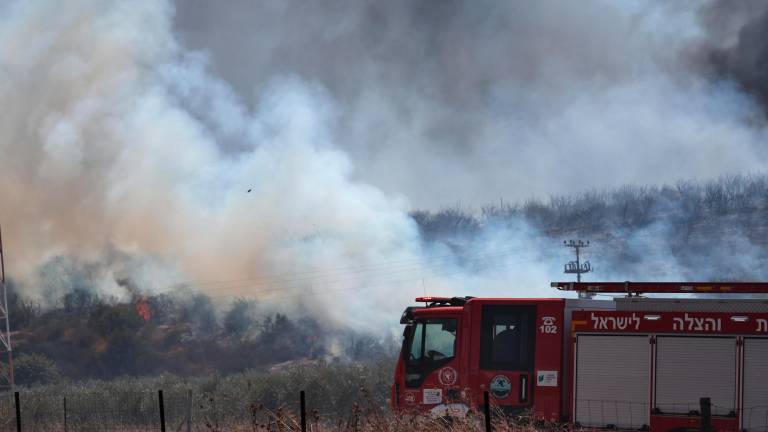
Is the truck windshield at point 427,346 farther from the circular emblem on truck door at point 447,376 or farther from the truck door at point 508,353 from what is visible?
the truck door at point 508,353

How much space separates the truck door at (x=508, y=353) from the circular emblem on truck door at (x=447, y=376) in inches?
28.2

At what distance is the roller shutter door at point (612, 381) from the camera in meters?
22.2

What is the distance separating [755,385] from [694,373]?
111cm

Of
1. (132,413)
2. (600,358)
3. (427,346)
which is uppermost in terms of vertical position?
(427,346)

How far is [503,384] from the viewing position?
2373 cm

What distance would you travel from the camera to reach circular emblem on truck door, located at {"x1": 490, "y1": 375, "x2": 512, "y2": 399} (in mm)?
23656

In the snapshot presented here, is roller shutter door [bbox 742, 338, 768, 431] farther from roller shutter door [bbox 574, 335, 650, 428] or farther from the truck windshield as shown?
the truck windshield

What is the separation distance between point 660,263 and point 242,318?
2285 centimetres

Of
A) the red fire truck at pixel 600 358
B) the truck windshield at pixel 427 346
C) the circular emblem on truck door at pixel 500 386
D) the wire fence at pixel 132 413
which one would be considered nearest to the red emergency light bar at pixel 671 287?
the red fire truck at pixel 600 358

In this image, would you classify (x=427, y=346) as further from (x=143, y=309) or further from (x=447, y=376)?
(x=143, y=309)

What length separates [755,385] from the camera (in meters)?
21.5

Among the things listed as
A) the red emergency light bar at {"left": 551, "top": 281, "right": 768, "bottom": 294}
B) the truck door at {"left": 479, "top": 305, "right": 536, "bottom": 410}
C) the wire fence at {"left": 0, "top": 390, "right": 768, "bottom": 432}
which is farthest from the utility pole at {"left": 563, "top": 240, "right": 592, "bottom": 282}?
the truck door at {"left": 479, "top": 305, "right": 536, "bottom": 410}

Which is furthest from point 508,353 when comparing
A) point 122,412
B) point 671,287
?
point 122,412

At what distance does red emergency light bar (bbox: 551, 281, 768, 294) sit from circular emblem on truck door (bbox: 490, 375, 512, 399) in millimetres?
2257
